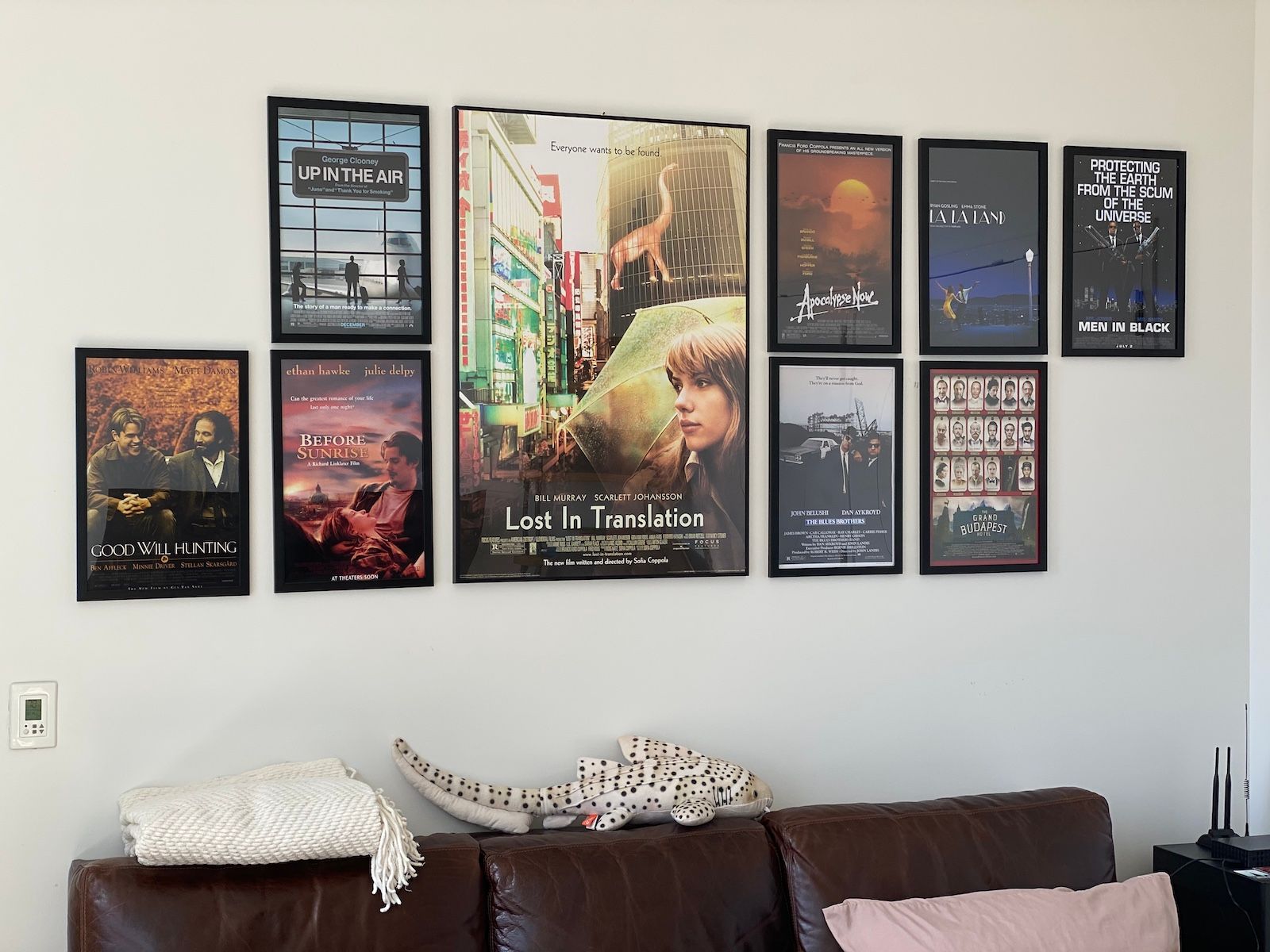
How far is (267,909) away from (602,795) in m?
0.67

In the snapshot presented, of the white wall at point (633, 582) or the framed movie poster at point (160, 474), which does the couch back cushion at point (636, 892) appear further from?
the framed movie poster at point (160, 474)

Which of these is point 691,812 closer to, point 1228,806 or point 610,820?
point 610,820

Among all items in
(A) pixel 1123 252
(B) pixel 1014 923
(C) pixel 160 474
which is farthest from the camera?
(A) pixel 1123 252

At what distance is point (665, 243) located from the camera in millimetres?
2336

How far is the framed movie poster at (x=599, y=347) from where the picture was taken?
7.39 feet

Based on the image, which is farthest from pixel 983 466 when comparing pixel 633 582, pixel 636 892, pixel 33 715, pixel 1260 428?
pixel 33 715

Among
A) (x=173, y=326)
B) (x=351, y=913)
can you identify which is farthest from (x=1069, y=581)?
(x=173, y=326)

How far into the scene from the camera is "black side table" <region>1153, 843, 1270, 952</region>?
2148 mm

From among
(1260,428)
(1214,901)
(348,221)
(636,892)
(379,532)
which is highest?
(348,221)

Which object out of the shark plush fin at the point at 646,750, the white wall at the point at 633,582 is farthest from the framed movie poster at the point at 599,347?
the shark plush fin at the point at 646,750

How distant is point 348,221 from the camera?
85.8 inches

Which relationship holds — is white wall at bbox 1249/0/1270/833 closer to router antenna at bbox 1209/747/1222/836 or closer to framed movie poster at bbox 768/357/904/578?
router antenna at bbox 1209/747/1222/836

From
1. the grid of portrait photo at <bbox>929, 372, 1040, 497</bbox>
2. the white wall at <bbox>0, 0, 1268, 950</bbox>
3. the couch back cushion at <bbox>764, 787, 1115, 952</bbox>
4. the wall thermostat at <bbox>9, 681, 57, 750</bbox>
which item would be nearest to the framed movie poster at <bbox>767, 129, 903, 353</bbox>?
the white wall at <bbox>0, 0, 1268, 950</bbox>

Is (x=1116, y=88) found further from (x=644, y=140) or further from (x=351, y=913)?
(x=351, y=913)
